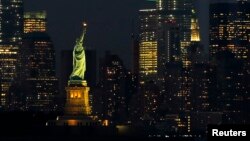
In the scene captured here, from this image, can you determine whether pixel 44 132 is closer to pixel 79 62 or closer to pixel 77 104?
pixel 77 104

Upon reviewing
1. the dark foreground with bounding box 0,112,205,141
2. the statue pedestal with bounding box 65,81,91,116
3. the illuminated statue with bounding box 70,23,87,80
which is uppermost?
the illuminated statue with bounding box 70,23,87,80

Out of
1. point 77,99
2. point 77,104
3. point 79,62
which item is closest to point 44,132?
point 77,104

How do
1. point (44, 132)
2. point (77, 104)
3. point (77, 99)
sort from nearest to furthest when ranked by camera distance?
point (44, 132)
point (77, 104)
point (77, 99)

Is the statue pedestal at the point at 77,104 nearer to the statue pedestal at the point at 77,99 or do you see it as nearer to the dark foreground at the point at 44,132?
the statue pedestal at the point at 77,99

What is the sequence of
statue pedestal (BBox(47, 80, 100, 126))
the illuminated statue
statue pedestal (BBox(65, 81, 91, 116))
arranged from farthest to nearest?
1. the illuminated statue
2. statue pedestal (BBox(65, 81, 91, 116))
3. statue pedestal (BBox(47, 80, 100, 126))

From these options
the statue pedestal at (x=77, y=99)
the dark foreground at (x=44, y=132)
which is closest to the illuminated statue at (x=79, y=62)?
the statue pedestal at (x=77, y=99)

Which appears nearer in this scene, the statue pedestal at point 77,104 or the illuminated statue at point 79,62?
the statue pedestal at point 77,104

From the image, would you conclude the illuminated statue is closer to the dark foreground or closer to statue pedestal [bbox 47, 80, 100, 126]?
statue pedestal [bbox 47, 80, 100, 126]

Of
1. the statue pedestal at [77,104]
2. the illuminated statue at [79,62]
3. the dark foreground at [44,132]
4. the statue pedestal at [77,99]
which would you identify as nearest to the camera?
the dark foreground at [44,132]

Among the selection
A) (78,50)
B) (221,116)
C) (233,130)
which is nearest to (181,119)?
(221,116)

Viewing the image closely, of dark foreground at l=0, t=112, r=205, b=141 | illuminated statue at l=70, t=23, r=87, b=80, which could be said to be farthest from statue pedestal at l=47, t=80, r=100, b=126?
dark foreground at l=0, t=112, r=205, b=141

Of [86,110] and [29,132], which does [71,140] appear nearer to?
[29,132]
